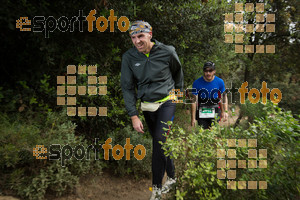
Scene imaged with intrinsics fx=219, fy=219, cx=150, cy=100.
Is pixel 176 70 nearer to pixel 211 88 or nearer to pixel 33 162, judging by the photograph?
pixel 211 88

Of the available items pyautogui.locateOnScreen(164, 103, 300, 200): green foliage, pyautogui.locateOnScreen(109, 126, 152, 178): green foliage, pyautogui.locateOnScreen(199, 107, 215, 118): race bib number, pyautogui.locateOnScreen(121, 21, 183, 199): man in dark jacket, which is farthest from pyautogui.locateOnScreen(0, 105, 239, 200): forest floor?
pyautogui.locateOnScreen(164, 103, 300, 200): green foliage

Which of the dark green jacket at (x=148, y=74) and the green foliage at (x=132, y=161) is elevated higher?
the dark green jacket at (x=148, y=74)

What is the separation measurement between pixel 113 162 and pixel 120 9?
11.4ft

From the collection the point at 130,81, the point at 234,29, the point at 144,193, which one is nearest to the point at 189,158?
the point at 130,81

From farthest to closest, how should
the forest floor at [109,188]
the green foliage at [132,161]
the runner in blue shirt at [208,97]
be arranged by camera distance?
the green foliage at [132,161], the runner in blue shirt at [208,97], the forest floor at [109,188]

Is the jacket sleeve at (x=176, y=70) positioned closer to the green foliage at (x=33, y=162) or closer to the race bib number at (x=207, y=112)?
the race bib number at (x=207, y=112)

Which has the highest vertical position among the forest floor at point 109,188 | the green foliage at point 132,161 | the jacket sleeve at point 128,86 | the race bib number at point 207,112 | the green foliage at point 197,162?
the jacket sleeve at point 128,86

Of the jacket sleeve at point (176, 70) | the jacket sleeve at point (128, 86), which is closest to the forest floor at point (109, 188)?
the jacket sleeve at point (176, 70)

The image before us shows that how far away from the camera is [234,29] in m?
8.02

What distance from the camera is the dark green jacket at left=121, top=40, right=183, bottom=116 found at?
3.25 meters

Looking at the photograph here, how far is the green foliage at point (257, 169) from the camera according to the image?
2.16m

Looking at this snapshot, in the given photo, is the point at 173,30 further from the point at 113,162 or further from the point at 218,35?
the point at 113,162

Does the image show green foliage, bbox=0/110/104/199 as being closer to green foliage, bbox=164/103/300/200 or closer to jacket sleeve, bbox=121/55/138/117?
jacket sleeve, bbox=121/55/138/117

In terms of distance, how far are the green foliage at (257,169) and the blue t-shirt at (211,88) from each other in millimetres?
2245
